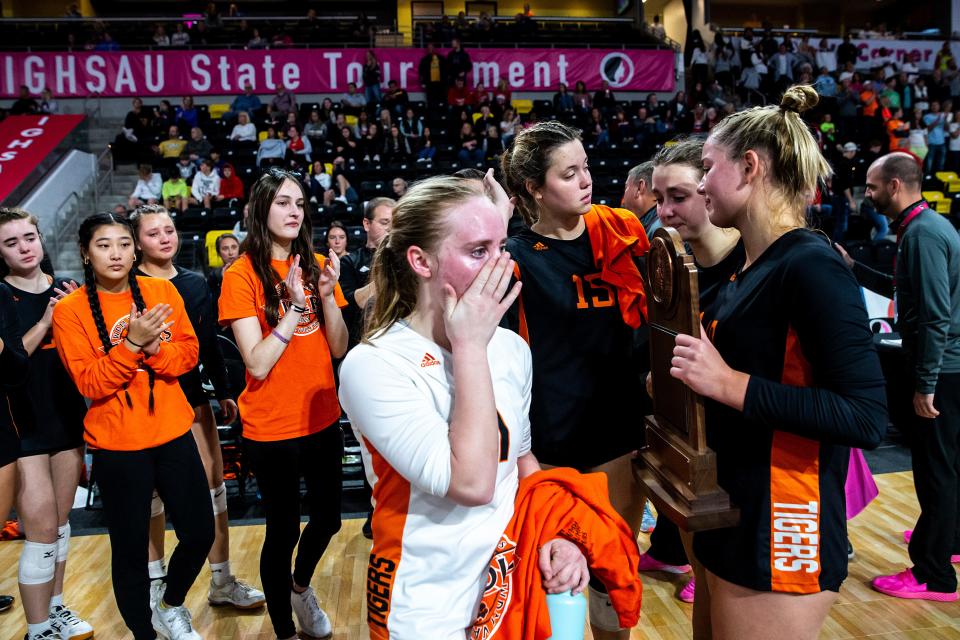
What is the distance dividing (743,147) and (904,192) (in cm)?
205

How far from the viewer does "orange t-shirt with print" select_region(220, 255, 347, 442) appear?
2549 millimetres

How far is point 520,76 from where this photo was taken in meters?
14.9

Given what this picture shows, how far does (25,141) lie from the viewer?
36.3ft

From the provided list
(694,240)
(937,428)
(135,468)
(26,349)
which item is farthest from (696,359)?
(26,349)

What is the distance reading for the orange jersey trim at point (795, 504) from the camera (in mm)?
1355

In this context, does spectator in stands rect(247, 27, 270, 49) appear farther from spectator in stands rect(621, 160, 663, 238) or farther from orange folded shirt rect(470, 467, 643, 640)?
orange folded shirt rect(470, 467, 643, 640)

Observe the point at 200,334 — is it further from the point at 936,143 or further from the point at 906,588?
the point at 936,143

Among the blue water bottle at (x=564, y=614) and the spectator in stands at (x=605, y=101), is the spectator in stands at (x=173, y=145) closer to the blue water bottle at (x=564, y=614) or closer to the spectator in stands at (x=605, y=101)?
the spectator in stands at (x=605, y=101)

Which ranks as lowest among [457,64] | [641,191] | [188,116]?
[641,191]

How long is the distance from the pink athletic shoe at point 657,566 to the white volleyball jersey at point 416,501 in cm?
233

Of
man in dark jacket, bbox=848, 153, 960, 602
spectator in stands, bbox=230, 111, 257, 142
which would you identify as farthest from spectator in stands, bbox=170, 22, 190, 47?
man in dark jacket, bbox=848, 153, 960, 602

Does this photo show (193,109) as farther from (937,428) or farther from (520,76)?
(937,428)

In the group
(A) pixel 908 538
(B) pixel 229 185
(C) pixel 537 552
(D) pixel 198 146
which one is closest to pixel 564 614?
(C) pixel 537 552

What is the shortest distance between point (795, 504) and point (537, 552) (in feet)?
1.72
